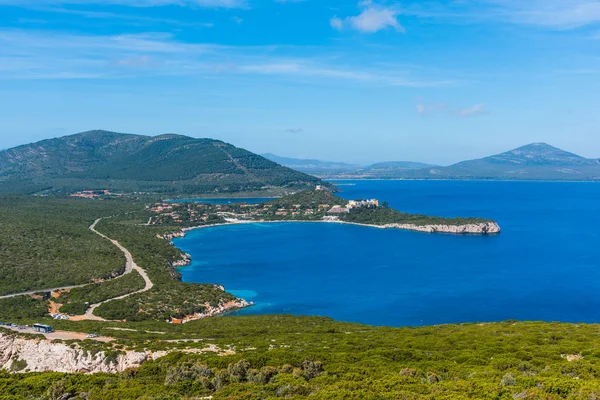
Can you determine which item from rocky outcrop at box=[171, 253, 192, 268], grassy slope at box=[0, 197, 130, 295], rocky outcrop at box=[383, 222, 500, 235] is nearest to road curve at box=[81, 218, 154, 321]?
grassy slope at box=[0, 197, 130, 295]

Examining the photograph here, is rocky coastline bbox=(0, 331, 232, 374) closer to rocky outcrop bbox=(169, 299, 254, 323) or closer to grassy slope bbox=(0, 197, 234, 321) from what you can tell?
grassy slope bbox=(0, 197, 234, 321)

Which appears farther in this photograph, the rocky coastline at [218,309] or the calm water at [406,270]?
the calm water at [406,270]

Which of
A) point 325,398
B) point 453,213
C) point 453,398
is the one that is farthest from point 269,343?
point 453,213

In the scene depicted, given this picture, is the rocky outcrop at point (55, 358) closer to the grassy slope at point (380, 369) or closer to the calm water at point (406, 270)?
the grassy slope at point (380, 369)

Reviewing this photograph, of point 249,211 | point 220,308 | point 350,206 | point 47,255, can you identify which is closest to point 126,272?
point 47,255

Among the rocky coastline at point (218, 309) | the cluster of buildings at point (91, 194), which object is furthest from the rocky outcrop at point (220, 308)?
the cluster of buildings at point (91, 194)

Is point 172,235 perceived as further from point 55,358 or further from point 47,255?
point 55,358
